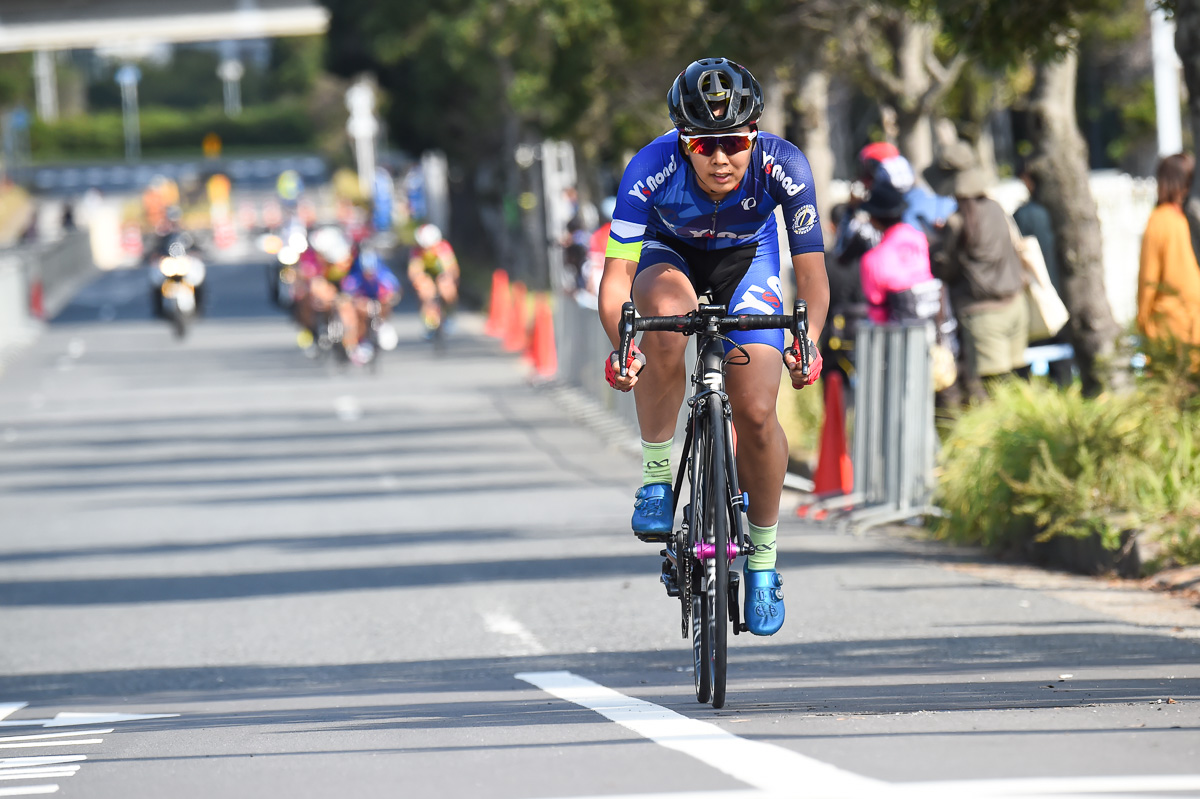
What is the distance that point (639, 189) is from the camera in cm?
663

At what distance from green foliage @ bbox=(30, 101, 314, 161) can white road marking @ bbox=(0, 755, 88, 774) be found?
5096 inches

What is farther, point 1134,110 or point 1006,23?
point 1134,110

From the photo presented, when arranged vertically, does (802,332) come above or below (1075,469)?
above

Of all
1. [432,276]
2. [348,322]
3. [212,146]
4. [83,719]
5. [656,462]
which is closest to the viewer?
[656,462]

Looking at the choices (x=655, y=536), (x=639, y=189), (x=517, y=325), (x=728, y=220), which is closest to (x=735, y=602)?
(x=655, y=536)

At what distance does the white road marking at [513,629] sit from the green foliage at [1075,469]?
2.83m

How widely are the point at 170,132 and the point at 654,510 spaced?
138035mm

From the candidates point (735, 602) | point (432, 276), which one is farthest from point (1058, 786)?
point (432, 276)

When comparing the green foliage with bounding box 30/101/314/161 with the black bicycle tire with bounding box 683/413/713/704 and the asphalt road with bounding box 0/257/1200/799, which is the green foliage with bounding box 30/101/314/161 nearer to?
the asphalt road with bounding box 0/257/1200/799

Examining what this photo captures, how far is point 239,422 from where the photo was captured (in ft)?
78.8

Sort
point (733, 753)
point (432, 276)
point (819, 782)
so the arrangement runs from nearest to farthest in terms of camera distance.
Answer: point (819, 782)
point (733, 753)
point (432, 276)

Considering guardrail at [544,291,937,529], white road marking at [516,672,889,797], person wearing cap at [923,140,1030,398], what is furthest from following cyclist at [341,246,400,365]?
white road marking at [516,672,889,797]

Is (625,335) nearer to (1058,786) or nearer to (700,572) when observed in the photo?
(700,572)

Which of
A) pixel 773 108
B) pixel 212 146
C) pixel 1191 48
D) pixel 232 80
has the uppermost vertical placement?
pixel 232 80
